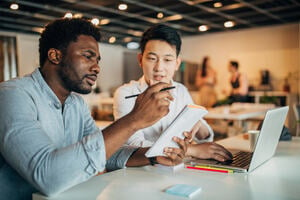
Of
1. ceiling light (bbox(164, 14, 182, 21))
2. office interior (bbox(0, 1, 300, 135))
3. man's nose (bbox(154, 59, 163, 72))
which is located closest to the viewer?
man's nose (bbox(154, 59, 163, 72))

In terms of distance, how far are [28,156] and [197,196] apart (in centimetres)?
53

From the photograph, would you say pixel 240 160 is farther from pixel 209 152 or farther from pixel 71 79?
pixel 71 79

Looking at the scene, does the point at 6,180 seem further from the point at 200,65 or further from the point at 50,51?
the point at 200,65

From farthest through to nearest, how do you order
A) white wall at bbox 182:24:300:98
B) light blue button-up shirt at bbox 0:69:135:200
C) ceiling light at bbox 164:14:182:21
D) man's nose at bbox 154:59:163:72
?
white wall at bbox 182:24:300:98 < ceiling light at bbox 164:14:182:21 < man's nose at bbox 154:59:163:72 < light blue button-up shirt at bbox 0:69:135:200

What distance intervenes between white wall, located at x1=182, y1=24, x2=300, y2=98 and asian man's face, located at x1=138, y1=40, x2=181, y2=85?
582 centimetres

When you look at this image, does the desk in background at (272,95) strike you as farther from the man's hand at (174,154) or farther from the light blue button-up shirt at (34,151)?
the light blue button-up shirt at (34,151)

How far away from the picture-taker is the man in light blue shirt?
3.12ft

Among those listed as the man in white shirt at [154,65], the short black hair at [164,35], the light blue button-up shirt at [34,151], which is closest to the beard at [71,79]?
the light blue button-up shirt at [34,151]

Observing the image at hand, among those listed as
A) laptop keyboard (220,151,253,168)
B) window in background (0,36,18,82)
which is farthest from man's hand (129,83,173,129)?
window in background (0,36,18,82)

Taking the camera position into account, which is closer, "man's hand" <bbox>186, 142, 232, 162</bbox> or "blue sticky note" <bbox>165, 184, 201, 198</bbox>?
"blue sticky note" <bbox>165, 184, 201, 198</bbox>

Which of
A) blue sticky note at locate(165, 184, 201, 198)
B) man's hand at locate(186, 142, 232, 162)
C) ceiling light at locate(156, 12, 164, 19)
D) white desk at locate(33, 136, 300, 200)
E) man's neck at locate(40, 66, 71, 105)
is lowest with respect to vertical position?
white desk at locate(33, 136, 300, 200)

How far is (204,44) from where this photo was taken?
8.61 metres

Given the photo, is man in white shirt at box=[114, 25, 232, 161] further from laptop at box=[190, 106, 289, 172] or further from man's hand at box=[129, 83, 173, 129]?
man's hand at box=[129, 83, 173, 129]

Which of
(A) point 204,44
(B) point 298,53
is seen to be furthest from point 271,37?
(A) point 204,44
